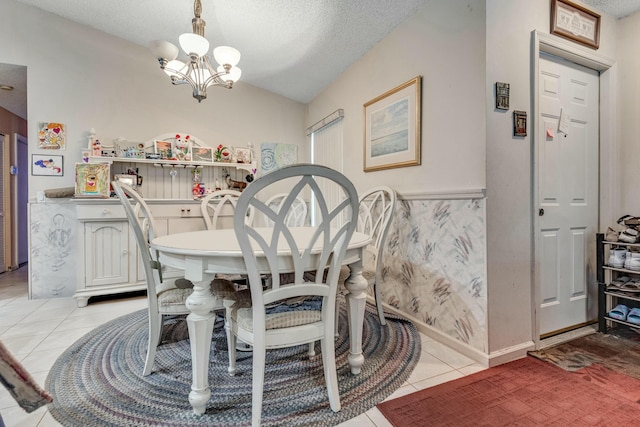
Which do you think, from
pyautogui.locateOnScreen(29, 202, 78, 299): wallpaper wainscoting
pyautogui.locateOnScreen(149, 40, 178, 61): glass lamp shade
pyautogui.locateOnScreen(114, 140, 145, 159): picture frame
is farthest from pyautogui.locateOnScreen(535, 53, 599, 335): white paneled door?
pyautogui.locateOnScreen(29, 202, 78, 299): wallpaper wainscoting

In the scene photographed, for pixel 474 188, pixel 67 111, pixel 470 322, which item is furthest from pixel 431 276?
pixel 67 111

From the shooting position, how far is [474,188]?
172 cm

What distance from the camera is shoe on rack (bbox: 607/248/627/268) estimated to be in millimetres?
2023

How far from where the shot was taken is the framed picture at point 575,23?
1.87 m

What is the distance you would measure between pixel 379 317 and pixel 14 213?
5.16 metres

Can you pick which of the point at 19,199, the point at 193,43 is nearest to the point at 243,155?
the point at 193,43

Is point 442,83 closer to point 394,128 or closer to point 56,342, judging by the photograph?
point 394,128

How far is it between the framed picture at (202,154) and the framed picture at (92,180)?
2.84 feet

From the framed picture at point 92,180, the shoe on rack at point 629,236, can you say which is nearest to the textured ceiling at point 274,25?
the framed picture at point 92,180

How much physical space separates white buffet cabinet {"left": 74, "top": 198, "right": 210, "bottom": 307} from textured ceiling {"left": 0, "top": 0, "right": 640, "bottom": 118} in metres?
1.70

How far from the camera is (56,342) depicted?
197 cm

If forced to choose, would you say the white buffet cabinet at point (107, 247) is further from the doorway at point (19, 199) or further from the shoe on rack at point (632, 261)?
the shoe on rack at point (632, 261)

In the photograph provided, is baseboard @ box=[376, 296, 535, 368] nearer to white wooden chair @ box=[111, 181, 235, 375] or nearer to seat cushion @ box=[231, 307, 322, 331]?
seat cushion @ box=[231, 307, 322, 331]

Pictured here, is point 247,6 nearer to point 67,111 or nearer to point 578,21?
point 67,111
